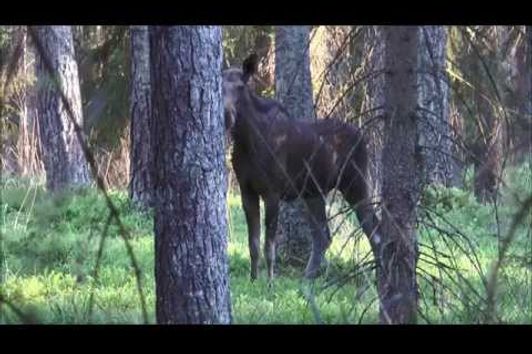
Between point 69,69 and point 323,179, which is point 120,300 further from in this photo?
point 69,69

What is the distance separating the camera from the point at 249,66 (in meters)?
10.7

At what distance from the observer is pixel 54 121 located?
16.5 meters

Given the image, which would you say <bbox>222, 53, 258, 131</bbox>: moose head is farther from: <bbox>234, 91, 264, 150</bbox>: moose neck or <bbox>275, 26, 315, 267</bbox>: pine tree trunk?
<bbox>275, 26, 315, 267</bbox>: pine tree trunk

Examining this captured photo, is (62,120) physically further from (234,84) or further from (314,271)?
(314,271)

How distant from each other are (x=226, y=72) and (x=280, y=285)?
8.63 feet

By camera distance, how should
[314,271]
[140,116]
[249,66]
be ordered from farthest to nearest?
[140,116], [249,66], [314,271]

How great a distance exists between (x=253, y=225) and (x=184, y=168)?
5.23 meters

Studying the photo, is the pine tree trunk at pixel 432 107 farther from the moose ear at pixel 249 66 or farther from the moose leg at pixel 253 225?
the moose leg at pixel 253 225

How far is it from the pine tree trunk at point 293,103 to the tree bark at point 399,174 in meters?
5.55

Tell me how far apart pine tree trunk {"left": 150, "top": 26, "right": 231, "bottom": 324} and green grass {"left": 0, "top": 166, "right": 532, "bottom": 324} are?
47cm

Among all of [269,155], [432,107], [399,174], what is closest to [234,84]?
[269,155]

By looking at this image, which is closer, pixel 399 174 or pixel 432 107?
pixel 399 174
